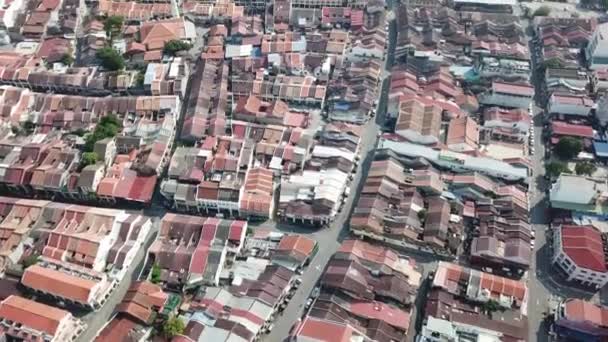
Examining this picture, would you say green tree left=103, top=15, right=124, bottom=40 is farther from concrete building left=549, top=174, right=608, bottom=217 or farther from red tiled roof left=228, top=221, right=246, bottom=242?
concrete building left=549, top=174, right=608, bottom=217

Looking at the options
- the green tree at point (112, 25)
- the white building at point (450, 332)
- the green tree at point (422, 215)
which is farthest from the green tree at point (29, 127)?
the white building at point (450, 332)

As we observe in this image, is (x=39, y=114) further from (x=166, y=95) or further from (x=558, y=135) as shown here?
(x=558, y=135)

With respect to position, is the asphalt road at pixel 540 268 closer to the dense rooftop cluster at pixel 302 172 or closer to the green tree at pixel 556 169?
the dense rooftop cluster at pixel 302 172

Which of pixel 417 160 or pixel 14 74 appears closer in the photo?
pixel 417 160

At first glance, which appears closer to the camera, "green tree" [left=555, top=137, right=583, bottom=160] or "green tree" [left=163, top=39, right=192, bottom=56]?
"green tree" [left=555, top=137, right=583, bottom=160]

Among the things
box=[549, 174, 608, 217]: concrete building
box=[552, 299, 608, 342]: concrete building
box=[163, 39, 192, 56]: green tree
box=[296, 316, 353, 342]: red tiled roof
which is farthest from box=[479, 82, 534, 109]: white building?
box=[163, 39, 192, 56]: green tree

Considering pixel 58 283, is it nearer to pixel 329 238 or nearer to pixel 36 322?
pixel 36 322

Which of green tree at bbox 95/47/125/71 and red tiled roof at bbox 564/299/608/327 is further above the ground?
green tree at bbox 95/47/125/71

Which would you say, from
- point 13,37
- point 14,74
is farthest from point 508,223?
point 13,37
